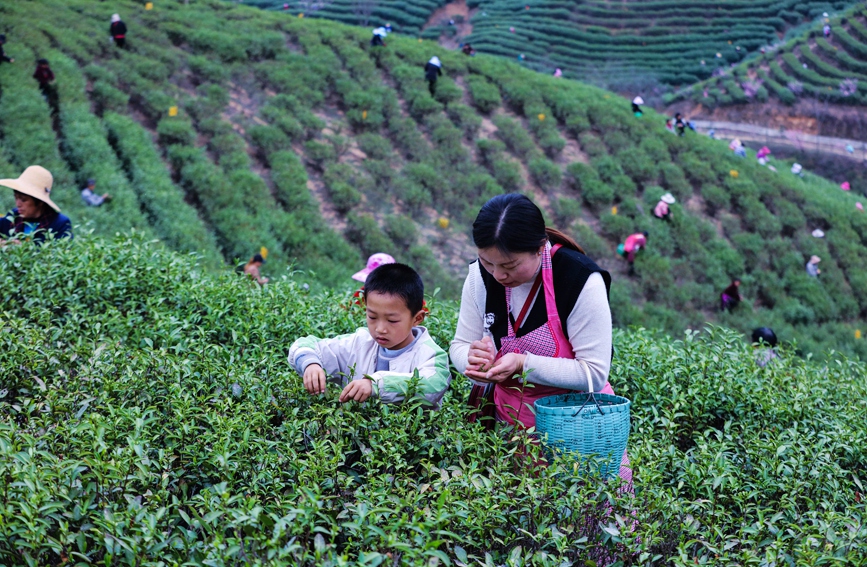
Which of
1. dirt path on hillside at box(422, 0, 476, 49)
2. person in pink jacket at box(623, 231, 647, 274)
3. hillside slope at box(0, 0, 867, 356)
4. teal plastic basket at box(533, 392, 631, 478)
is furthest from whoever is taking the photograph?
dirt path on hillside at box(422, 0, 476, 49)

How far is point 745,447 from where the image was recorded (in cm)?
293

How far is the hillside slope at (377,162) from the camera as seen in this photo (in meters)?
10.7

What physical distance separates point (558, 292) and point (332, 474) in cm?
94

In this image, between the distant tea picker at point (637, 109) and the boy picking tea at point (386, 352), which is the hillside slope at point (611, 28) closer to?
the distant tea picker at point (637, 109)

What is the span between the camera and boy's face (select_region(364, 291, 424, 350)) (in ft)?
8.73

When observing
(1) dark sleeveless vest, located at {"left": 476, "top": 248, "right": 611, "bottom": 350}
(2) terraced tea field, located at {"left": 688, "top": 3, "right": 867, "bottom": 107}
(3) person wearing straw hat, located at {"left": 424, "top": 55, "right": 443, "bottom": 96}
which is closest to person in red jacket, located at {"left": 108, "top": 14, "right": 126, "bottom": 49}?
(3) person wearing straw hat, located at {"left": 424, "top": 55, "right": 443, "bottom": 96}

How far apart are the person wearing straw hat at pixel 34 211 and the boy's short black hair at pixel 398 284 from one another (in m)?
2.82

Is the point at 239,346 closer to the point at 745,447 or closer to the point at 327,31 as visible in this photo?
the point at 745,447

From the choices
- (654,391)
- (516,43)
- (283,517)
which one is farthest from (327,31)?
(283,517)

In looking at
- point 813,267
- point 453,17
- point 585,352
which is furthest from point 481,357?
point 453,17

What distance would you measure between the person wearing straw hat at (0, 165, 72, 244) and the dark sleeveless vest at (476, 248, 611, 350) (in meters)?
3.23

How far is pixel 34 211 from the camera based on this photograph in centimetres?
487

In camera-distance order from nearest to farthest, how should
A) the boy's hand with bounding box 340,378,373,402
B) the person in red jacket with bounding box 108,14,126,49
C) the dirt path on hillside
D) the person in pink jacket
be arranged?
the boy's hand with bounding box 340,378,373,402 → the person in red jacket with bounding box 108,14,126,49 → the person in pink jacket → the dirt path on hillside

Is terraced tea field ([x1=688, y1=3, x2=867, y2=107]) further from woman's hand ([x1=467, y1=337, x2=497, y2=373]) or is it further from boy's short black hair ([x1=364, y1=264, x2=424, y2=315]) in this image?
woman's hand ([x1=467, y1=337, x2=497, y2=373])
